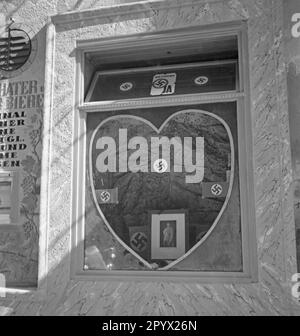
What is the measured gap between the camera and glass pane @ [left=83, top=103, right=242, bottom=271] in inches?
171

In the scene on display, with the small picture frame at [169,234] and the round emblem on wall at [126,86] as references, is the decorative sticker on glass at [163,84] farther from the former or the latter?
the small picture frame at [169,234]

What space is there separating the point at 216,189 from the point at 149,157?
2.53 feet

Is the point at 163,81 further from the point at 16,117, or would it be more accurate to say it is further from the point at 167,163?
the point at 16,117

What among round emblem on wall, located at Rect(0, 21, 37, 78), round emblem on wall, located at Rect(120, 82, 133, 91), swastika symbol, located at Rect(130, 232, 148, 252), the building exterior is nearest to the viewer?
the building exterior

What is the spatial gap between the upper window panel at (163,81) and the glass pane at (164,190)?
0.20 meters

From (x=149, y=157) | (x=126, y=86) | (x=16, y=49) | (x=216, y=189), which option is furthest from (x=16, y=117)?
(x=216, y=189)

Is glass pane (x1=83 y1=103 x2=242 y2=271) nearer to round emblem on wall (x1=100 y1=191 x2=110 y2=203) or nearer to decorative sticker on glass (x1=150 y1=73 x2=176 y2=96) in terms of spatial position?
round emblem on wall (x1=100 y1=191 x2=110 y2=203)

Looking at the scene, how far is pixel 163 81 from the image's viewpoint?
15.8 feet

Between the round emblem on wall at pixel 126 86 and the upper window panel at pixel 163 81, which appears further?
the round emblem on wall at pixel 126 86

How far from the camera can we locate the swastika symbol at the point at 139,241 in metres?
4.52

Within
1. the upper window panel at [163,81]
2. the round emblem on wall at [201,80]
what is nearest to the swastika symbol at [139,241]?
the upper window panel at [163,81]

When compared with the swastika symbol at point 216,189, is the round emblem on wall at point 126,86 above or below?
above

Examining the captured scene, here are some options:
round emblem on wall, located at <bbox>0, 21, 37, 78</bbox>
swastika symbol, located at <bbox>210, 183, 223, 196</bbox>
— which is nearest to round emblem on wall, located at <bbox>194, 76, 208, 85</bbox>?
swastika symbol, located at <bbox>210, 183, 223, 196</bbox>
